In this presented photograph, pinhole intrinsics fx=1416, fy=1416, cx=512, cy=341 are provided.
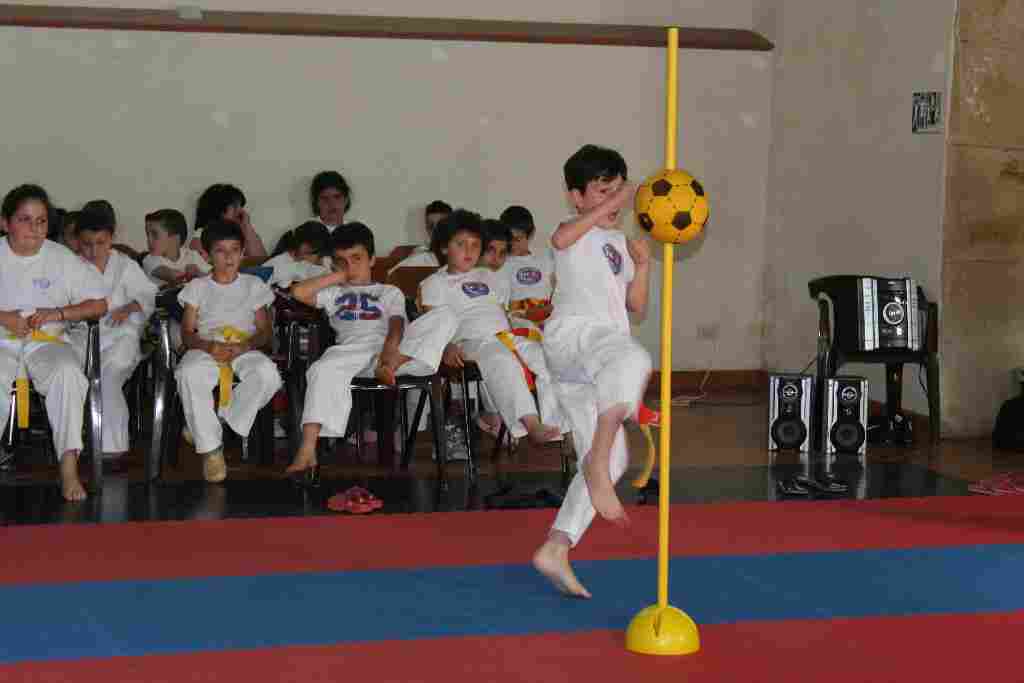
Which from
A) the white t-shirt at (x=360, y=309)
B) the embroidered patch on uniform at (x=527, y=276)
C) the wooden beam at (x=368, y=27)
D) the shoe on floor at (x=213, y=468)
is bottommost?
the shoe on floor at (x=213, y=468)

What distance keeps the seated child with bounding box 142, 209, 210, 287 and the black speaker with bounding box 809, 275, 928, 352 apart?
3.33m

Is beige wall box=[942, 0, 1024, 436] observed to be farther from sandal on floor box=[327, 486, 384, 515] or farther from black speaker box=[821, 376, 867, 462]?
sandal on floor box=[327, 486, 384, 515]

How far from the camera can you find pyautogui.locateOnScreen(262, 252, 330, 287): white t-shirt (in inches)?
285

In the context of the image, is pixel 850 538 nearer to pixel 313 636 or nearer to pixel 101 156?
pixel 313 636

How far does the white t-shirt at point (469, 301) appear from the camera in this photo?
6172mm

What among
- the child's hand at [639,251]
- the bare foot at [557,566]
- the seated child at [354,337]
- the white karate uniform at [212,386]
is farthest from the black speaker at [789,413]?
the bare foot at [557,566]

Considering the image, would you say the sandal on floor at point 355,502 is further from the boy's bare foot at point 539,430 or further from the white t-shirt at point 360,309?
the white t-shirt at point 360,309

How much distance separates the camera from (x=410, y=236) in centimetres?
895

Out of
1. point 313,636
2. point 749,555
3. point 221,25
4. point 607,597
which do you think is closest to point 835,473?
point 749,555

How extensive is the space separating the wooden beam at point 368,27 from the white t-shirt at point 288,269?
1.93 m

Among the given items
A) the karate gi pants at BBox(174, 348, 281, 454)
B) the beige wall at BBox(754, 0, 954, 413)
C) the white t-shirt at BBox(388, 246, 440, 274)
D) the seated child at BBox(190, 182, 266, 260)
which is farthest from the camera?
the seated child at BBox(190, 182, 266, 260)

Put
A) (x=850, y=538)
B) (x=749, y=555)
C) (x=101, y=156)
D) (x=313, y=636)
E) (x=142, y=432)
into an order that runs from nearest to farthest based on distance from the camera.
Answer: (x=313, y=636) → (x=749, y=555) → (x=850, y=538) → (x=142, y=432) → (x=101, y=156)

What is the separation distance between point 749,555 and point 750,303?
5377mm

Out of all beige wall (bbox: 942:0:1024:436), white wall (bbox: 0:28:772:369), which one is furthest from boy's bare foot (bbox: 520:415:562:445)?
white wall (bbox: 0:28:772:369)
